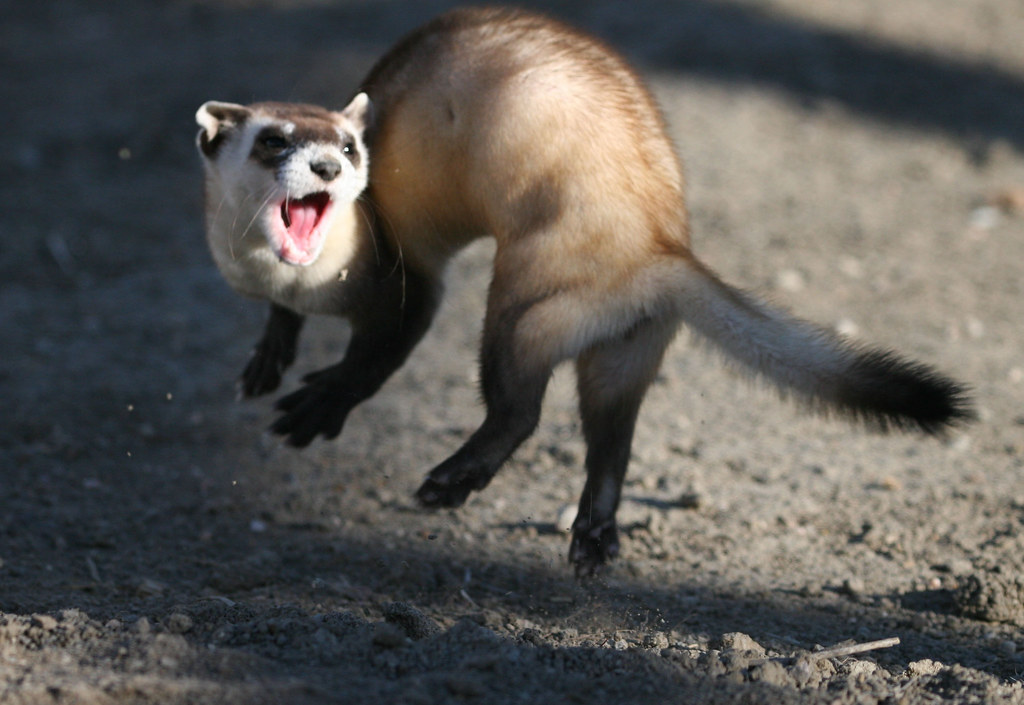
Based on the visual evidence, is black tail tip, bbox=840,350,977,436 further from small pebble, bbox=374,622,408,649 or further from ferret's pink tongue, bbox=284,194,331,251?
ferret's pink tongue, bbox=284,194,331,251

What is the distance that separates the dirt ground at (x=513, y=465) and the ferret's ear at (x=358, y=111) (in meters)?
1.54

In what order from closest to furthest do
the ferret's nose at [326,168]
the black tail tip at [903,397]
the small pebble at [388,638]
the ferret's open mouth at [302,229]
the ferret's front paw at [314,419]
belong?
the small pebble at [388,638], the black tail tip at [903,397], the ferret's nose at [326,168], the ferret's open mouth at [302,229], the ferret's front paw at [314,419]

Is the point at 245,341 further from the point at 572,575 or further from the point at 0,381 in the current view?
the point at 572,575

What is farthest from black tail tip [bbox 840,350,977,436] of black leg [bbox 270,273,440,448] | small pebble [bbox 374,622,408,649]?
black leg [bbox 270,273,440,448]

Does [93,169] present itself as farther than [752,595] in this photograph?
Yes

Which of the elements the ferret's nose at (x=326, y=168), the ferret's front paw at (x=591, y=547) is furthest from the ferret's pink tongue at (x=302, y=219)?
the ferret's front paw at (x=591, y=547)

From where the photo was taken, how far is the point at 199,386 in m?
6.44

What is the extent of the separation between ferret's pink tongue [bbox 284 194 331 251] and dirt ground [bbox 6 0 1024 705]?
49.8 inches

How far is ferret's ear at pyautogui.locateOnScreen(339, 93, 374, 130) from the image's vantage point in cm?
450

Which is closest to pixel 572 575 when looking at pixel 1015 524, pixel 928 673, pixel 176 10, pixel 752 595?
pixel 752 595

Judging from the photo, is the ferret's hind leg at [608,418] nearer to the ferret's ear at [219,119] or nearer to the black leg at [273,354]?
the black leg at [273,354]

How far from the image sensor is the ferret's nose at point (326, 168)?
13.5 ft

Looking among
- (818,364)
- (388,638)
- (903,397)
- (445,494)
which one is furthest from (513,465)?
(903,397)

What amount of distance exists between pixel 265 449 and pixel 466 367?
139 centimetres
